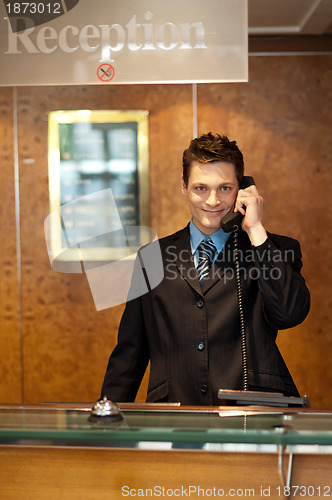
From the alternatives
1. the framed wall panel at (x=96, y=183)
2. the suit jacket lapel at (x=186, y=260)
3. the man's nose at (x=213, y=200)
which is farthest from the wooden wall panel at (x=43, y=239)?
the man's nose at (x=213, y=200)

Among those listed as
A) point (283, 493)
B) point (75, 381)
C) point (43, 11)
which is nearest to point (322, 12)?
point (43, 11)

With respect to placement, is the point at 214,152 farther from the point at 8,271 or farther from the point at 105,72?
the point at 8,271

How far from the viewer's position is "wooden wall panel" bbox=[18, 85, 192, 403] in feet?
13.8

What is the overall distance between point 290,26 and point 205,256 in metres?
2.68

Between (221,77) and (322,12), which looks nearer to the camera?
(221,77)

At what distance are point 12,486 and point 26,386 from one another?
10.4ft

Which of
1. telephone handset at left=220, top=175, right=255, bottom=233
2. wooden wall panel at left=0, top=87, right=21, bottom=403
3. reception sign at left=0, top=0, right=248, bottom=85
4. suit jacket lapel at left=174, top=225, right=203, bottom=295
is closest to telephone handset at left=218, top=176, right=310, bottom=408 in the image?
telephone handset at left=220, top=175, right=255, bottom=233

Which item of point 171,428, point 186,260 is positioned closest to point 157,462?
point 171,428

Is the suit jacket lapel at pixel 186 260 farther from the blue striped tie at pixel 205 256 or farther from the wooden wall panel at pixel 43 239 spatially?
the wooden wall panel at pixel 43 239

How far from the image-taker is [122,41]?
2.54m

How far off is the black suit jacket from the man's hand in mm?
42

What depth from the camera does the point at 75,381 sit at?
4289 millimetres

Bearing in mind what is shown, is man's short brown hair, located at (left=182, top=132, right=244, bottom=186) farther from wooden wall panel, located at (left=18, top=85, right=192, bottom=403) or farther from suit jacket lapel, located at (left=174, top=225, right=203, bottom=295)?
wooden wall panel, located at (left=18, top=85, right=192, bottom=403)

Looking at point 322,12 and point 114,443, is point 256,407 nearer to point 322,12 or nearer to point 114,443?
point 114,443
